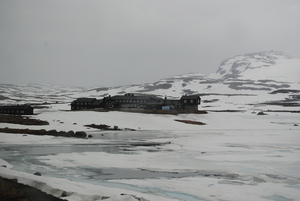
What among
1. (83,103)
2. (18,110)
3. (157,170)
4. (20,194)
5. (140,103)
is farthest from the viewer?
(140,103)

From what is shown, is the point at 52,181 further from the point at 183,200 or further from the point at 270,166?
the point at 270,166

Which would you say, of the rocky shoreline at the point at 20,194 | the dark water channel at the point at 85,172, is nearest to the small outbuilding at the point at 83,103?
the dark water channel at the point at 85,172

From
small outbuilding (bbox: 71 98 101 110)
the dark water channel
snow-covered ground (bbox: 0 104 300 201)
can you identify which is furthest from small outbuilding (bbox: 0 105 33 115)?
the dark water channel

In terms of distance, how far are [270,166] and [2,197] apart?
19.3m

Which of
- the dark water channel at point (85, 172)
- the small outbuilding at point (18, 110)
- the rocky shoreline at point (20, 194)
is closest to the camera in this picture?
the rocky shoreline at point (20, 194)

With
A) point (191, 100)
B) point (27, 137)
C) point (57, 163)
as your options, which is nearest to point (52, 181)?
point (57, 163)

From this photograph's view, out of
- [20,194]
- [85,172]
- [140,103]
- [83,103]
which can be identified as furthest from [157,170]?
[140,103]

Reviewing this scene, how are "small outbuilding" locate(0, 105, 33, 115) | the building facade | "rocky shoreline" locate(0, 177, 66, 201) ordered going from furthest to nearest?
the building facade < "small outbuilding" locate(0, 105, 33, 115) < "rocky shoreline" locate(0, 177, 66, 201)

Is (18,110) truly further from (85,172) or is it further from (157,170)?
(157,170)

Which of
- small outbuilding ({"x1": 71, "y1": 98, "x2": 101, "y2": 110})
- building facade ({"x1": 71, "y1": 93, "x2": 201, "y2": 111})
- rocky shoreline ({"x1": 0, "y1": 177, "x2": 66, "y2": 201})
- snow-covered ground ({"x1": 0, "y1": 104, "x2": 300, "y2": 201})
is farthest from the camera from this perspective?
small outbuilding ({"x1": 71, "y1": 98, "x2": 101, "y2": 110})

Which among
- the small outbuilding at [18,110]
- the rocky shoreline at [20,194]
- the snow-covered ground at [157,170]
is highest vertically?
the small outbuilding at [18,110]

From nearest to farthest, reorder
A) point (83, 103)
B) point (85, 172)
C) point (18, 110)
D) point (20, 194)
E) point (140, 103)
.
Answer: point (20, 194), point (85, 172), point (18, 110), point (83, 103), point (140, 103)

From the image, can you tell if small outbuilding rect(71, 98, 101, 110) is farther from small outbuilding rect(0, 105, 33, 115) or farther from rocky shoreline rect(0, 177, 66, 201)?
rocky shoreline rect(0, 177, 66, 201)

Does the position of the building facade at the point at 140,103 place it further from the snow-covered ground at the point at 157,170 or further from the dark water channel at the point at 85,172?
the dark water channel at the point at 85,172
